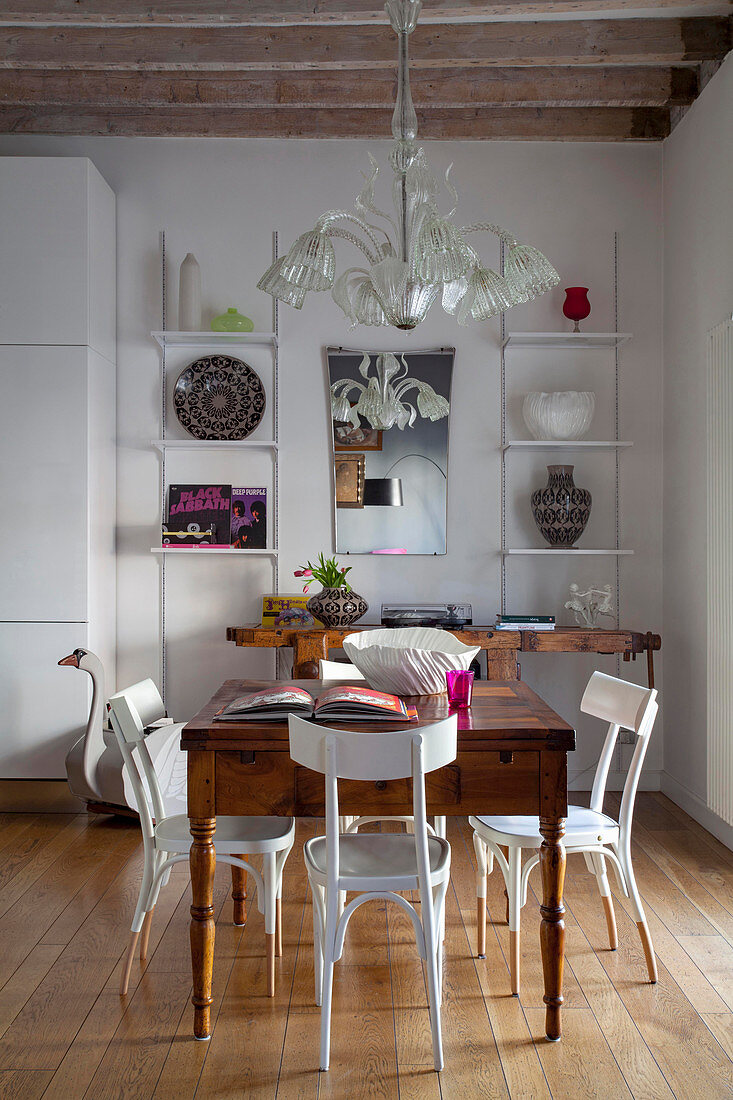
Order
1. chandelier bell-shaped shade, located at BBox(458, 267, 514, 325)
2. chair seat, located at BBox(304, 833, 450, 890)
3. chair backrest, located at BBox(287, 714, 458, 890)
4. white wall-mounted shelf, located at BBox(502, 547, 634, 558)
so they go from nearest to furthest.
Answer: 1. chair backrest, located at BBox(287, 714, 458, 890)
2. chair seat, located at BBox(304, 833, 450, 890)
3. chandelier bell-shaped shade, located at BBox(458, 267, 514, 325)
4. white wall-mounted shelf, located at BBox(502, 547, 634, 558)

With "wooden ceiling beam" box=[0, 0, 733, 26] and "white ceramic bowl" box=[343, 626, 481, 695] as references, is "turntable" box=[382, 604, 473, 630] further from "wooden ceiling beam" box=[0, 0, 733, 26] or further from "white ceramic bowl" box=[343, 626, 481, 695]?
"wooden ceiling beam" box=[0, 0, 733, 26]

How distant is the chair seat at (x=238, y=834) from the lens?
2.42 metres

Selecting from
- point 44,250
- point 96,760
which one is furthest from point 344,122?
point 96,760

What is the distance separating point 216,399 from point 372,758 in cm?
294

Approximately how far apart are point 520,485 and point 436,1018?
2984 mm

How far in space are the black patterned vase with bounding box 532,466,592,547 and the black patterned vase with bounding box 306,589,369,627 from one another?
1.09 m

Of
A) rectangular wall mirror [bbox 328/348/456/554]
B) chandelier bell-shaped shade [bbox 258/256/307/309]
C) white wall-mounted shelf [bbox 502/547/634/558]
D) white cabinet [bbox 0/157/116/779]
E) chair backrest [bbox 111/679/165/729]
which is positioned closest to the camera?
chandelier bell-shaped shade [bbox 258/256/307/309]

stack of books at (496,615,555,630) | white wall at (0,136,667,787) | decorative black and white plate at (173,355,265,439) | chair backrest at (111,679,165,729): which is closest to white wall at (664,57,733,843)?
white wall at (0,136,667,787)

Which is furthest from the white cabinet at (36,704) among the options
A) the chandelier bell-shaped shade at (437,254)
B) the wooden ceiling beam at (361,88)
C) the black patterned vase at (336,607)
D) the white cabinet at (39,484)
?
the chandelier bell-shaped shade at (437,254)

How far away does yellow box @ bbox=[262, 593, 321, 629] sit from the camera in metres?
4.18

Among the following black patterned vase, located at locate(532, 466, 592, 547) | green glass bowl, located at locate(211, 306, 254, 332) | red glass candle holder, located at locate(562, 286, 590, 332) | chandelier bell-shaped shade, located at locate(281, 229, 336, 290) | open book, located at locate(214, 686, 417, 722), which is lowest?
open book, located at locate(214, 686, 417, 722)

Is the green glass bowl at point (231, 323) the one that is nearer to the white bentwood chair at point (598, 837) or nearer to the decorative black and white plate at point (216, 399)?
the decorative black and white plate at point (216, 399)

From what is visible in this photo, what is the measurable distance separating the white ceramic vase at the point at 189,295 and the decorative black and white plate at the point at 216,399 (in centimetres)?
20

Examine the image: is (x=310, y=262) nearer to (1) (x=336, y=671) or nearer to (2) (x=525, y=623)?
(1) (x=336, y=671)
